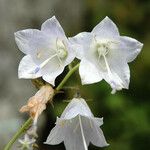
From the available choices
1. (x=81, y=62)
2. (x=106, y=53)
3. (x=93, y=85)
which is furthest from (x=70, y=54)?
(x=93, y=85)

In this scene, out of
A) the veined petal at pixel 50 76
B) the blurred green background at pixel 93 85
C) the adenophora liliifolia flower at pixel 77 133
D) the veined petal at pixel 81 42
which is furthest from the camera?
the blurred green background at pixel 93 85

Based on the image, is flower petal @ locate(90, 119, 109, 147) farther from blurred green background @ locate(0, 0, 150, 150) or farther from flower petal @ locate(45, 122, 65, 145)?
blurred green background @ locate(0, 0, 150, 150)

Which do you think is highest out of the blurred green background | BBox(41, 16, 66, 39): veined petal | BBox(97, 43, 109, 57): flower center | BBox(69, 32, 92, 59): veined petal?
BBox(41, 16, 66, 39): veined petal

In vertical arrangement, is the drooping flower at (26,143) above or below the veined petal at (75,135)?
above

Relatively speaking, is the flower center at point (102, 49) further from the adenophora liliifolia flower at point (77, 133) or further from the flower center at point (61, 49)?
the adenophora liliifolia flower at point (77, 133)

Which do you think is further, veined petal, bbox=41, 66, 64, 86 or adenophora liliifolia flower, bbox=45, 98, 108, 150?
adenophora liliifolia flower, bbox=45, 98, 108, 150

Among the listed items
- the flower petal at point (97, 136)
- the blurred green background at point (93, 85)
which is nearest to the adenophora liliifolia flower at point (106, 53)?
the flower petal at point (97, 136)

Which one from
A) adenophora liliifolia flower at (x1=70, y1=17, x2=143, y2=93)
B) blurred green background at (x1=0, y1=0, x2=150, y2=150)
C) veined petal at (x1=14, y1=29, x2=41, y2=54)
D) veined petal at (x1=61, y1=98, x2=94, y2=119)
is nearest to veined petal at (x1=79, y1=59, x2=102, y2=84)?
adenophora liliifolia flower at (x1=70, y1=17, x2=143, y2=93)

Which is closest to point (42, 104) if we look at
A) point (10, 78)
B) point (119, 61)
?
point (119, 61)
